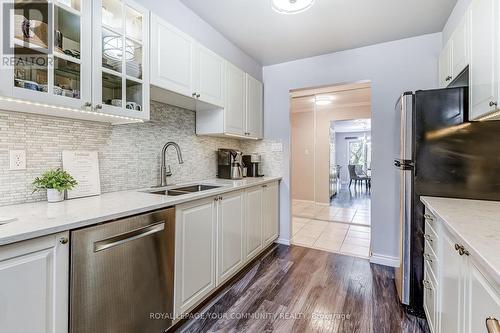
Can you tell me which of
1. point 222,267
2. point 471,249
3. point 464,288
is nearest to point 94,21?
point 222,267

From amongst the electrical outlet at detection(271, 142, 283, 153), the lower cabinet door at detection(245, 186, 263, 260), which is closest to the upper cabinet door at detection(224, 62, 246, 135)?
the electrical outlet at detection(271, 142, 283, 153)

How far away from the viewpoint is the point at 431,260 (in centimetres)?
151

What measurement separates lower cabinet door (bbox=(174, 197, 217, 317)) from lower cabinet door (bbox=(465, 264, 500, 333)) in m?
1.48

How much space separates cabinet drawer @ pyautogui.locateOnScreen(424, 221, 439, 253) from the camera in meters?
1.41

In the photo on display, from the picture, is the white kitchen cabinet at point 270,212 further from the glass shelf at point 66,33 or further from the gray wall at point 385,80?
the glass shelf at point 66,33

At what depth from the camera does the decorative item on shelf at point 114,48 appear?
4.70 feet

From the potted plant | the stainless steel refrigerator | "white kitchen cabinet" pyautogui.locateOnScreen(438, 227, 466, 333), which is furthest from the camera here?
the stainless steel refrigerator

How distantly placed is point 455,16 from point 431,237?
1.90m

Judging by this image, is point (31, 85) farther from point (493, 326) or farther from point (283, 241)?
point (283, 241)

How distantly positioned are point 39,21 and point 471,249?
2.13 metres

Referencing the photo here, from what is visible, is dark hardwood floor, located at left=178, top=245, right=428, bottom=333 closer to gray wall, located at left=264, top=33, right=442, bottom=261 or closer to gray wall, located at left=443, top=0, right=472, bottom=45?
gray wall, located at left=264, top=33, right=442, bottom=261

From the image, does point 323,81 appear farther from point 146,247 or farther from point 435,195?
point 146,247

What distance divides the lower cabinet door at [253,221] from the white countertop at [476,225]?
1.47 meters

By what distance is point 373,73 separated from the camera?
2723 millimetres
